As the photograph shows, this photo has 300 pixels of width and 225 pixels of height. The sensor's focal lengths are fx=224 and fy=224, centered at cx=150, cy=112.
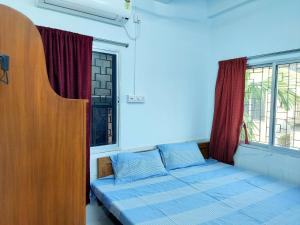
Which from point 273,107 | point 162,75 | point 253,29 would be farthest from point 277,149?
point 162,75

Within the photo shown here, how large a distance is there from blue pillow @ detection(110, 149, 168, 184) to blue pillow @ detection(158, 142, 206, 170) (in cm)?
17

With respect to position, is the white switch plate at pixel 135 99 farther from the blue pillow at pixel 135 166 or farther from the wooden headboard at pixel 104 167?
the wooden headboard at pixel 104 167

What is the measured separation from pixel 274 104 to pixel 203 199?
4.91 ft

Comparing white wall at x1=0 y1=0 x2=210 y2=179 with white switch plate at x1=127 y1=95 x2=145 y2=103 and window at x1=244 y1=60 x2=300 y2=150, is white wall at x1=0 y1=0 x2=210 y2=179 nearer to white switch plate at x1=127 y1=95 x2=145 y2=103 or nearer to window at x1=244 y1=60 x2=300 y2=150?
white switch plate at x1=127 y1=95 x2=145 y2=103

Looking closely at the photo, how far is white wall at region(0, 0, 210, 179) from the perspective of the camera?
103 inches

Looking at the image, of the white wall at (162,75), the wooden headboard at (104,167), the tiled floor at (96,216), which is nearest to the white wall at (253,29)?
the white wall at (162,75)

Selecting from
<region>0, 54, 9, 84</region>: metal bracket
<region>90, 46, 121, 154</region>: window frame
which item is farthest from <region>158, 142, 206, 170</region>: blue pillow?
<region>0, 54, 9, 84</region>: metal bracket

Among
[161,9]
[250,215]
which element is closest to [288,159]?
[250,215]

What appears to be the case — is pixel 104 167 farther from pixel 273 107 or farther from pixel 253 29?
pixel 253 29

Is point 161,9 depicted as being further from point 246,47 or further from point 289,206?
point 289,206

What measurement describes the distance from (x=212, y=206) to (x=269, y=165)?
120 cm

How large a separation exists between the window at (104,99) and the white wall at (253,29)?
159 centimetres

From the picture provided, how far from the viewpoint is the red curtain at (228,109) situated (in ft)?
9.62

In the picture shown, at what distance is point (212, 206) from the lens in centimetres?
188
